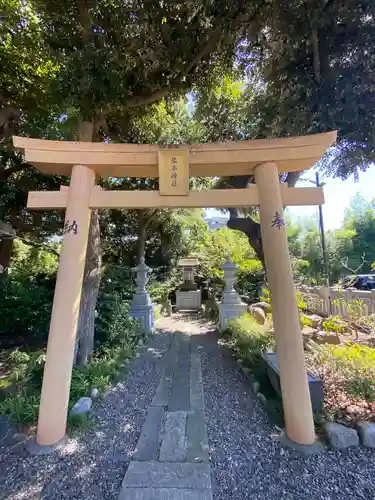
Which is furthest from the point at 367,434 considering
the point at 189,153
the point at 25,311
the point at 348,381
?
the point at 25,311

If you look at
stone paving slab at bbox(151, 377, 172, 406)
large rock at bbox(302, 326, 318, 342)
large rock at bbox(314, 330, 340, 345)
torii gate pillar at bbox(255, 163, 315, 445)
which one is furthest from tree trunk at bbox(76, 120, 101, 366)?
large rock at bbox(314, 330, 340, 345)

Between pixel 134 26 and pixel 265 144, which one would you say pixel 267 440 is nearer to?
pixel 265 144

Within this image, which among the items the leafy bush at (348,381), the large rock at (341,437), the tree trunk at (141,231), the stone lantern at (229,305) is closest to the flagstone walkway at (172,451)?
the large rock at (341,437)

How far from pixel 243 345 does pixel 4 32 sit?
685cm

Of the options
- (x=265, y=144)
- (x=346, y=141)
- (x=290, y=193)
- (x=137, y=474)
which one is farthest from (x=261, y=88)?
(x=137, y=474)

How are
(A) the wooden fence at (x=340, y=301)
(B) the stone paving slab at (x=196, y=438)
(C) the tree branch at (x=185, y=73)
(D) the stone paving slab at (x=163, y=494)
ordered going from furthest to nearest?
(A) the wooden fence at (x=340, y=301), (C) the tree branch at (x=185, y=73), (B) the stone paving slab at (x=196, y=438), (D) the stone paving slab at (x=163, y=494)

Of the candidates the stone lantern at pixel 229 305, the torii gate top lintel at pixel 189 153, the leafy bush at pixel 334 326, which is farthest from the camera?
the stone lantern at pixel 229 305

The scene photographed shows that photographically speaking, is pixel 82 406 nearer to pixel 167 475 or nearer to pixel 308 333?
pixel 167 475

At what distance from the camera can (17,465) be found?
2207 mm

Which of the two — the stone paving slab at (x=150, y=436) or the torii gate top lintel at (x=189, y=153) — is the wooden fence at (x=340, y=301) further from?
the stone paving slab at (x=150, y=436)

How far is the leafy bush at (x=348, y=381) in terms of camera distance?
8.67 ft

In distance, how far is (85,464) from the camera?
221 cm

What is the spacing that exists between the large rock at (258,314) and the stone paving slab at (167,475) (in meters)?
4.25

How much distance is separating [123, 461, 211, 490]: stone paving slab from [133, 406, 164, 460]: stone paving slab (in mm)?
124
